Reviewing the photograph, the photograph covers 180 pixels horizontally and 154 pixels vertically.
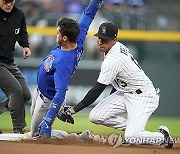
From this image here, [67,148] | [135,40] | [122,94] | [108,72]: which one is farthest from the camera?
[135,40]

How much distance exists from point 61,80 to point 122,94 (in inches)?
37.8

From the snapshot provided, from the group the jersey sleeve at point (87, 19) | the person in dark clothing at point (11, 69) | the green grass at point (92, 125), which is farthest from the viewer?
the green grass at point (92, 125)

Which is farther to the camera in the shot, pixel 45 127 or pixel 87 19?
pixel 87 19

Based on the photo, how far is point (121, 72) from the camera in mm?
7117

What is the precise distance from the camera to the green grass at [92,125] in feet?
36.1

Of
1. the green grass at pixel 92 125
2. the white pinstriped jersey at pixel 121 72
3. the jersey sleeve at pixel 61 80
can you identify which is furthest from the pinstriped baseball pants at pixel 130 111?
the green grass at pixel 92 125

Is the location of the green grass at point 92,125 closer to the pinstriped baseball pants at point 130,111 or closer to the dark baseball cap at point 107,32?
the pinstriped baseball pants at point 130,111

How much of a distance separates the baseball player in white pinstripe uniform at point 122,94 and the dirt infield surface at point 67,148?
0.84 feet

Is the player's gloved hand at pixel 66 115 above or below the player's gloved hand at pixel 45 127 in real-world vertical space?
above

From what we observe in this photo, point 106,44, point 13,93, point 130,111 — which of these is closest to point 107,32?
point 106,44

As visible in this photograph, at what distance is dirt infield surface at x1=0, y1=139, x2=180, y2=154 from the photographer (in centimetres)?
618

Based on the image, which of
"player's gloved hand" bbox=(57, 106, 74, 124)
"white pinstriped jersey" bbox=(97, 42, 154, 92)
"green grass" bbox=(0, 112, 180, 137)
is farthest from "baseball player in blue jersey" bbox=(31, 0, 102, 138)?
"green grass" bbox=(0, 112, 180, 137)

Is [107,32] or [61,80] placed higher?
[107,32]

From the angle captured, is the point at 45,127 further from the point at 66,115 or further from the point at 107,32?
the point at 107,32
